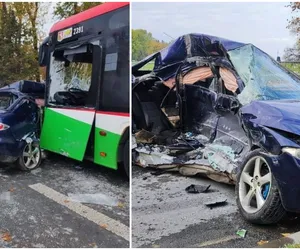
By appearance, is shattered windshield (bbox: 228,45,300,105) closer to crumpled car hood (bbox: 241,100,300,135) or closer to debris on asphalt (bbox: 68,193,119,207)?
crumpled car hood (bbox: 241,100,300,135)

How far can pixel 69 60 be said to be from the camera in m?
4.94

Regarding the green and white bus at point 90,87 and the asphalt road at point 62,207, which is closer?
the asphalt road at point 62,207

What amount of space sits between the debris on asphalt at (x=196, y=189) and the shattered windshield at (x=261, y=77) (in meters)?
0.95

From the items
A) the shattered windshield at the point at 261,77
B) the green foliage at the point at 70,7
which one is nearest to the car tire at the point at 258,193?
the shattered windshield at the point at 261,77

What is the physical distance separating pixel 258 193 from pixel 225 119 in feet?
4.45

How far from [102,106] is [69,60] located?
4.18 feet

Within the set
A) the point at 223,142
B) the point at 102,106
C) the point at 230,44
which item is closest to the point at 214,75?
the point at 230,44

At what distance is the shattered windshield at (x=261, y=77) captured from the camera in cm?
358

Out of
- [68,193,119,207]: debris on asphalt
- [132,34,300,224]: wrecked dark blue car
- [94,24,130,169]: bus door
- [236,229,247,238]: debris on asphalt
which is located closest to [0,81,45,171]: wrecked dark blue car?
[68,193,119,207]: debris on asphalt

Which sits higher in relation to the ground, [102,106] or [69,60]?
[69,60]

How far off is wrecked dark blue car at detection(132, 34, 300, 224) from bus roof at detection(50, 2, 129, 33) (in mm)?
972

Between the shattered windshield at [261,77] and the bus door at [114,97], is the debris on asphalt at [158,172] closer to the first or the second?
the bus door at [114,97]

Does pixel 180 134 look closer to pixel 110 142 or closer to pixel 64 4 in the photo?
pixel 110 142

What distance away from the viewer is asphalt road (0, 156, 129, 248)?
304cm
